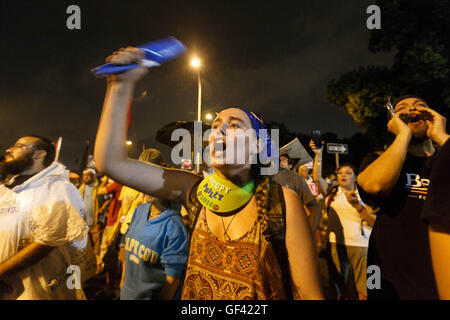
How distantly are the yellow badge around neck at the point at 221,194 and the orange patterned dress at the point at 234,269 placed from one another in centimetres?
18

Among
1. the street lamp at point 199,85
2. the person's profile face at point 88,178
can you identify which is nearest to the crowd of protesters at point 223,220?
the person's profile face at point 88,178

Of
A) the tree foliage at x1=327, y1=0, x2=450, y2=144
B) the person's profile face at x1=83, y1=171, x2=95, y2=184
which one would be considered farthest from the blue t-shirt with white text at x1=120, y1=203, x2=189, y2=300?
the tree foliage at x1=327, y1=0, x2=450, y2=144

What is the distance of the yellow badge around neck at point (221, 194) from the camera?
168 cm

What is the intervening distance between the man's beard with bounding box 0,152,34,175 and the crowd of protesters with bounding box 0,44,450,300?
0.05 ft

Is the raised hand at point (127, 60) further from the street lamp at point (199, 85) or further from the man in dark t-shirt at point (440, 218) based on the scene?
the street lamp at point (199, 85)

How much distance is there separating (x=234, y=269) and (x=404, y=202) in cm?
167

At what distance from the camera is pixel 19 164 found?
3.11 meters

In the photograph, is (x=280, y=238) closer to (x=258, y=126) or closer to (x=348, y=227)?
(x=258, y=126)

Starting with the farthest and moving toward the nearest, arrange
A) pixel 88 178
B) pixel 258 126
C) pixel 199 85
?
1. pixel 199 85
2. pixel 88 178
3. pixel 258 126

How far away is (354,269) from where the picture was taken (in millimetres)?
4285

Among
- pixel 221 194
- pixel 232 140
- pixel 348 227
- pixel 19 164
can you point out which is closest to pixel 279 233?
pixel 221 194

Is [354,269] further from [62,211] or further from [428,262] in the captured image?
[62,211]

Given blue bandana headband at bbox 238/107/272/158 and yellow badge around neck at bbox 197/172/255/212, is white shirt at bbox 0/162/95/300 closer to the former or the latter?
yellow badge around neck at bbox 197/172/255/212
